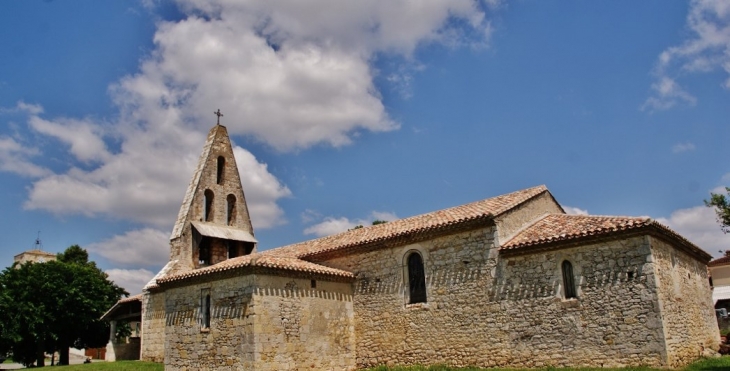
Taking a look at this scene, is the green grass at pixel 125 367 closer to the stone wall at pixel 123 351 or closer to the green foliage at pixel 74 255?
the stone wall at pixel 123 351

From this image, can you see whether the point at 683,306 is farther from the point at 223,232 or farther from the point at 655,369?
the point at 223,232

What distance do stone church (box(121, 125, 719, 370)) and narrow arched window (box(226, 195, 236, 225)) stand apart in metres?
7.82

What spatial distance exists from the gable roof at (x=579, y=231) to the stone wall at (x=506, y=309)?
1.09ft

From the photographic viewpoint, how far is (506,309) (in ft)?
55.5

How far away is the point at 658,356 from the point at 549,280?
3316 mm

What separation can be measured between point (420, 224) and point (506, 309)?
439 centimetres

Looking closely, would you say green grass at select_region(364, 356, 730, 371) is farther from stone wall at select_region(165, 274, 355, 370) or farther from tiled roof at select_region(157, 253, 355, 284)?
tiled roof at select_region(157, 253, 355, 284)

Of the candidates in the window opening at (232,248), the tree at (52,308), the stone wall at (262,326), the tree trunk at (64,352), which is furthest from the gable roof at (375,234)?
the tree trunk at (64,352)

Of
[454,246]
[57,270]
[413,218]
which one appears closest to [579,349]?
[454,246]

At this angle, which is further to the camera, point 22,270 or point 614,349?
point 22,270

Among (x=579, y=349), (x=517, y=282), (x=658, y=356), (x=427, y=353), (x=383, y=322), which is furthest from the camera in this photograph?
(x=383, y=322)

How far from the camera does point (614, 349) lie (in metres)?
15.0

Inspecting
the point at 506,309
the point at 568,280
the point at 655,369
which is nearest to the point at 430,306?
the point at 506,309

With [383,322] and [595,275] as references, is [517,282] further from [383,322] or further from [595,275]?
[383,322]
